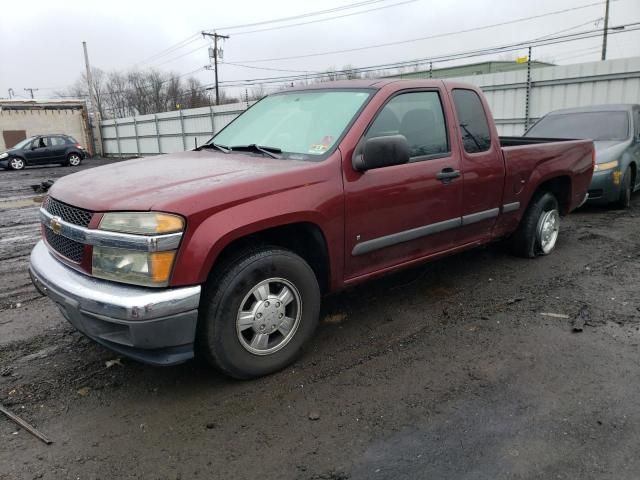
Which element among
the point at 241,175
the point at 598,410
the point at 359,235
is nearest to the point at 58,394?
the point at 241,175

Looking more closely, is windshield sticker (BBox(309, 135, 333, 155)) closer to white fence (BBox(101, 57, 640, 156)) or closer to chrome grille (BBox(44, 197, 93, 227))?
chrome grille (BBox(44, 197, 93, 227))

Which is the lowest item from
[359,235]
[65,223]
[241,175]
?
[359,235]

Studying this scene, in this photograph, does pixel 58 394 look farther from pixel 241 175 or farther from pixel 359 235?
pixel 359 235

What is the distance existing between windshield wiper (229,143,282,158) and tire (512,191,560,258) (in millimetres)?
3017

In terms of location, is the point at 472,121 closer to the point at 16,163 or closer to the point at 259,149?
the point at 259,149

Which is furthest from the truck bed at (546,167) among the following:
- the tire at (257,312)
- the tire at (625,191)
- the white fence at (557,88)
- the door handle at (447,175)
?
the white fence at (557,88)

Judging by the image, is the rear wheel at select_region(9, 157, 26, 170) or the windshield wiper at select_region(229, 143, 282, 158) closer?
the windshield wiper at select_region(229, 143, 282, 158)

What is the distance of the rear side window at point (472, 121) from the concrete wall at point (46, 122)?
1342 inches

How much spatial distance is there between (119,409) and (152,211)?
119 centimetres

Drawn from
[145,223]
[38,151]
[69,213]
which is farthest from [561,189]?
[38,151]

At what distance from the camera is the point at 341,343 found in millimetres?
3645

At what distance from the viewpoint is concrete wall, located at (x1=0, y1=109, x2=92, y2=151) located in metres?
32.3

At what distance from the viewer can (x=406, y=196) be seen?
3693 millimetres

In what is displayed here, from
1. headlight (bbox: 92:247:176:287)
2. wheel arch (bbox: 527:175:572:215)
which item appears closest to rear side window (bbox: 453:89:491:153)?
wheel arch (bbox: 527:175:572:215)
